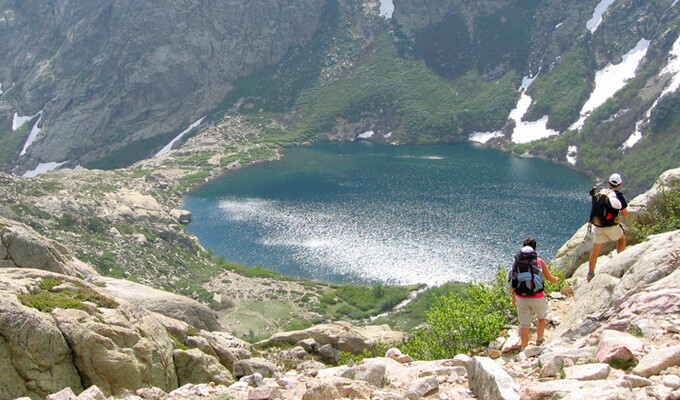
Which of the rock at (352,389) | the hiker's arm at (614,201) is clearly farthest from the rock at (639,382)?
the hiker's arm at (614,201)

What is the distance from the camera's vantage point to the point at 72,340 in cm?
1644

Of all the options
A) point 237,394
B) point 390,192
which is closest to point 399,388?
point 237,394

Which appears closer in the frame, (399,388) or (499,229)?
(399,388)

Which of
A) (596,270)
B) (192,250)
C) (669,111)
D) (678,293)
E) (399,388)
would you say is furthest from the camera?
(669,111)

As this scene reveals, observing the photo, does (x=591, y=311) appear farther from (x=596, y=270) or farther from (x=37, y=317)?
(x=37, y=317)

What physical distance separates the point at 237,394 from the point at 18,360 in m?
6.85

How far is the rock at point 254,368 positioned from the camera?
2259 cm

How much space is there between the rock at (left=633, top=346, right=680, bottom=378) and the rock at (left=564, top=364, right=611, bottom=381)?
57 cm

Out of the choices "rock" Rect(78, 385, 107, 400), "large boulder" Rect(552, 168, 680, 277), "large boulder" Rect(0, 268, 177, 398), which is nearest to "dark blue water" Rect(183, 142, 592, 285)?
"large boulder" Rect(552, 168, 680, 277)

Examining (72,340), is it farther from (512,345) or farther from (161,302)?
(512,345)

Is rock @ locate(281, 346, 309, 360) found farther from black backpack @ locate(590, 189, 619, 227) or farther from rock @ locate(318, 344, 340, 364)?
black backpack @ locate(590, 189, 619, 227)

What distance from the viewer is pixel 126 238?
3056 inches

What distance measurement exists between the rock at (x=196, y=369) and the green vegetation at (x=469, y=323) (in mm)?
9366

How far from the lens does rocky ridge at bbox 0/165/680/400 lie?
10.9 metres
